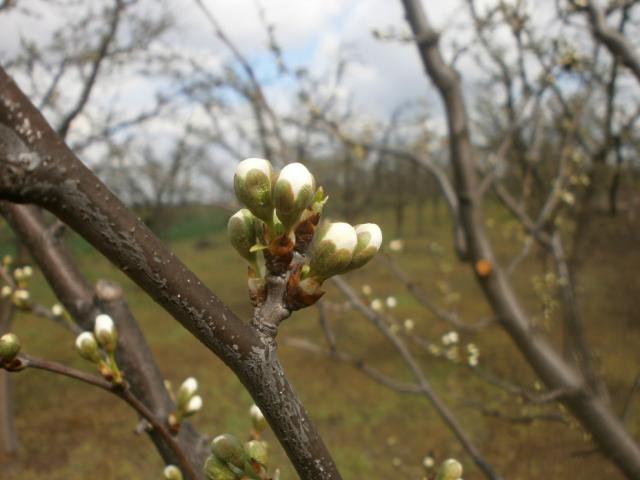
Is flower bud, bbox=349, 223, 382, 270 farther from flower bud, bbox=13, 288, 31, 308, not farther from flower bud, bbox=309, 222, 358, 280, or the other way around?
flower bud, bbox=13, 288, 31, 308

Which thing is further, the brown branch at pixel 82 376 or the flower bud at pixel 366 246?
the brown branch at pixel 82 376

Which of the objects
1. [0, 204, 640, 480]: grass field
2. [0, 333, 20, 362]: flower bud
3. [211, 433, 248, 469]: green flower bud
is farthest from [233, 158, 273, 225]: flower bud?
[0, 204, 640, 480]: grass field

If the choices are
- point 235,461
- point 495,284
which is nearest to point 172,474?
point 235,461

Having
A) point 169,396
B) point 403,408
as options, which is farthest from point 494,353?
point 169,396

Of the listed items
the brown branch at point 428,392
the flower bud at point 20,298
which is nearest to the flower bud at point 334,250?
the flower bud at point 20,298

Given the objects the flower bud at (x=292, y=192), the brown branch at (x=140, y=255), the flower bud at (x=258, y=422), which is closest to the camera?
the brown branch at (x=140, y=255)

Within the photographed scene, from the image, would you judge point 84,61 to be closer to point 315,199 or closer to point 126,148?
point 126,148

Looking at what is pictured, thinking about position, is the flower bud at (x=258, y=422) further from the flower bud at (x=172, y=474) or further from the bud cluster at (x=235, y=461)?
the bud cluster at (x=235, y=461)
